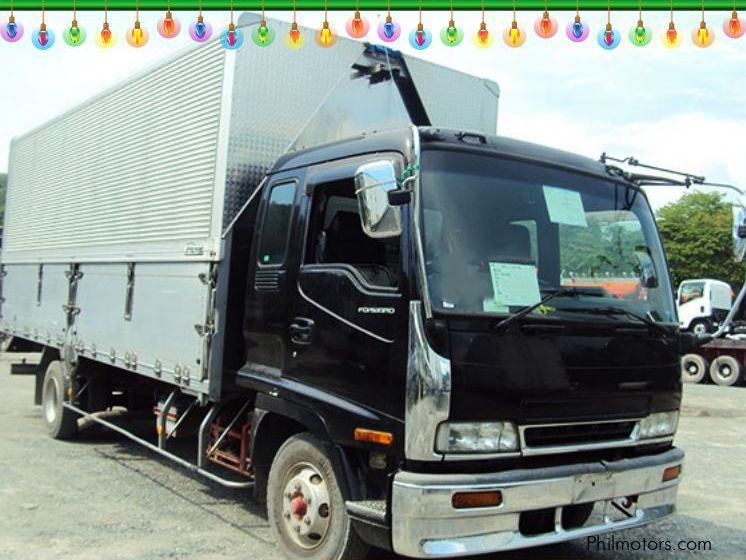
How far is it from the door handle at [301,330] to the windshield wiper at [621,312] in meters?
1.46

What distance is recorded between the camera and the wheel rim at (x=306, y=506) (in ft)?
13.8

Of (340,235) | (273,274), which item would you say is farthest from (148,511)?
(340,235)

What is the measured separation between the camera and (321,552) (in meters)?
4.15

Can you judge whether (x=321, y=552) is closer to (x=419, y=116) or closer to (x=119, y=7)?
(x=419, y=116)

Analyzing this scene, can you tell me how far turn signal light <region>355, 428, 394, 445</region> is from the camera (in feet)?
12.2

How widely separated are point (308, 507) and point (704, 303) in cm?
2102

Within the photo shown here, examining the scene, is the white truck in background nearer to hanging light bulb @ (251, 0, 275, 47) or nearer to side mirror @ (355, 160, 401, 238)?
hanging light bulb @ (251, 0, 275, 47)

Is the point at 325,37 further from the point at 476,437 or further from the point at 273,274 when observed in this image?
the point at 476,437

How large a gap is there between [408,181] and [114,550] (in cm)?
302

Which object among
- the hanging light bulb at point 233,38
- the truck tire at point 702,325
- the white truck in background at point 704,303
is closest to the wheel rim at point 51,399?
the hanging light bulb at point 233,38

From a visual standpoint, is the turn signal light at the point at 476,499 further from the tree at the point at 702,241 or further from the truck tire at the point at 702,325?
the tree at the point at 702,241

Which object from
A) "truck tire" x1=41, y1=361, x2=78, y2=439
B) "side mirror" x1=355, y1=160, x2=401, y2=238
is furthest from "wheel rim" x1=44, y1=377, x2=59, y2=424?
"side mirror" x1=355, y1=160, x2=401, y2=238

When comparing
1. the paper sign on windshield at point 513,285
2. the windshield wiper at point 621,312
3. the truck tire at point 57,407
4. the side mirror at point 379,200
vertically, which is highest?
the side mirror at point 379,200

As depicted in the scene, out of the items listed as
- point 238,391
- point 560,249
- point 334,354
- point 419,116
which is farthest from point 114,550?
point 419,116
